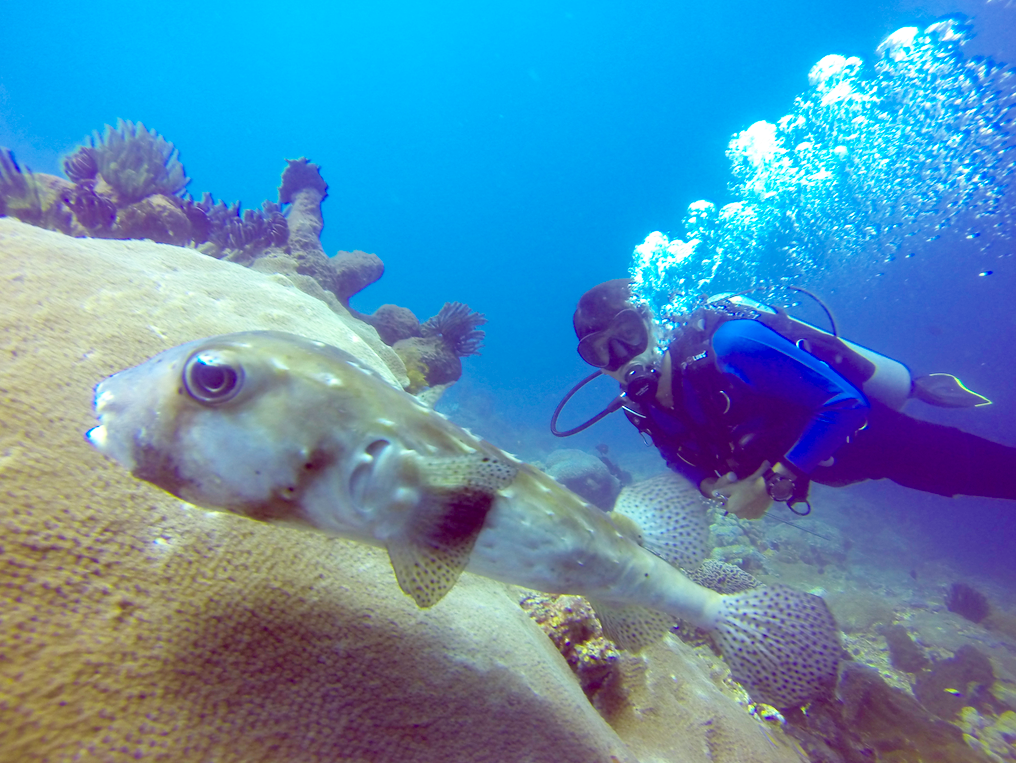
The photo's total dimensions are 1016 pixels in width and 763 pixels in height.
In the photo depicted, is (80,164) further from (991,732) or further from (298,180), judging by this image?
(991,732)

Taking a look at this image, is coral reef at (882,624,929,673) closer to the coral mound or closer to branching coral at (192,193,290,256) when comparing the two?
the coral mound

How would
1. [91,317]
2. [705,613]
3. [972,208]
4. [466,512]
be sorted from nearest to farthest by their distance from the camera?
[466,512], [91,317], [705,613], [972,208]

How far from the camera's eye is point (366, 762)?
1688mm

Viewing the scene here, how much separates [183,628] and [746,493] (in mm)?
4499

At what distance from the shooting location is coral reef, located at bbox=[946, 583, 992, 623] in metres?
13.1

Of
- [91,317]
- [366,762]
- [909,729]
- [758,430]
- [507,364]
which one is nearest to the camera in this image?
[366,762]

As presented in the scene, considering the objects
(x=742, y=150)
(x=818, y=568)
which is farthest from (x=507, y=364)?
(x=818, y=568)

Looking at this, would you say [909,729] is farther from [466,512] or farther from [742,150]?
[742,150]

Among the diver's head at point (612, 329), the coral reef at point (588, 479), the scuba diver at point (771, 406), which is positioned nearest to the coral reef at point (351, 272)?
the diver's head at point (612, 329)

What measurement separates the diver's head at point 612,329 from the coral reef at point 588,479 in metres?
11.8

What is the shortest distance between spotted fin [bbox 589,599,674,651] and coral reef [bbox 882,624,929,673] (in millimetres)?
9579

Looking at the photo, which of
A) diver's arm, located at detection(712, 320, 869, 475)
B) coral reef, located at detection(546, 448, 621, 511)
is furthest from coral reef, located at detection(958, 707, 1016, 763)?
coral reef, located at detection(546, 448, 621, 511)

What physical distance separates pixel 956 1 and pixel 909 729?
149ft

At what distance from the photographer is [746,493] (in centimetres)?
435
